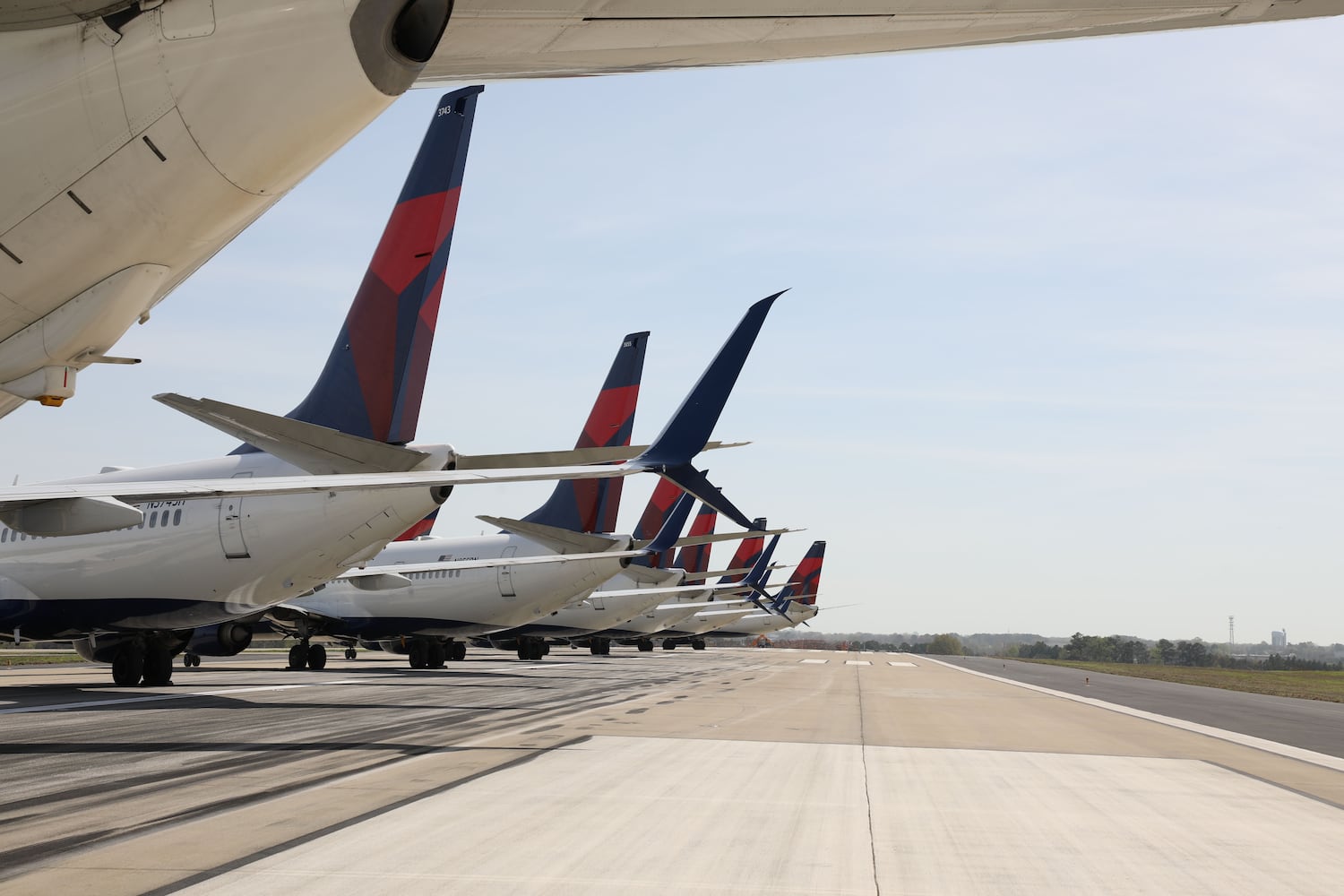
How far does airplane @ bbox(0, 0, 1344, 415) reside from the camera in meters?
5.27

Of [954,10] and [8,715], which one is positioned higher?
[954,10]

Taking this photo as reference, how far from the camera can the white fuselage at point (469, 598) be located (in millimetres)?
32531

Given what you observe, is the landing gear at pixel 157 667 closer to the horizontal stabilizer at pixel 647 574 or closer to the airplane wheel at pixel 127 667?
the airplane wheel at pixel 127 667

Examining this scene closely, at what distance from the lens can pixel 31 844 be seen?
7.51 m

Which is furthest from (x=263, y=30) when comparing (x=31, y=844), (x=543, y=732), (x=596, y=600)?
(x=596, y=600)

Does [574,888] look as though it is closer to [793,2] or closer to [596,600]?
[793,2]

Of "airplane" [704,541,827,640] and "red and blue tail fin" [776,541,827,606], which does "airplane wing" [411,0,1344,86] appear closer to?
"airplane" [704,541,827,640]

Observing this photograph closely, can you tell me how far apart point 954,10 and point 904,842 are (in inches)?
234

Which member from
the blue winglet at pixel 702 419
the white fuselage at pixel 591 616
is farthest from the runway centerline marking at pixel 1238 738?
the white fuselage at pixel 591 616

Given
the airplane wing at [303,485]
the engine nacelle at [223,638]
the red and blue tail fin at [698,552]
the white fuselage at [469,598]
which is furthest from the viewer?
the red and blue tail fin at [698,552]

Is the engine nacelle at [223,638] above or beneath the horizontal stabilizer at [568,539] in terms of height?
beneath

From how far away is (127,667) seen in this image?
23.5 meters

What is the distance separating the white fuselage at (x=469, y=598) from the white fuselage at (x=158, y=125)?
25782 millimetres

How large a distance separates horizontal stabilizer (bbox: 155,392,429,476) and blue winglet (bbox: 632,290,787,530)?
15.9 ft
